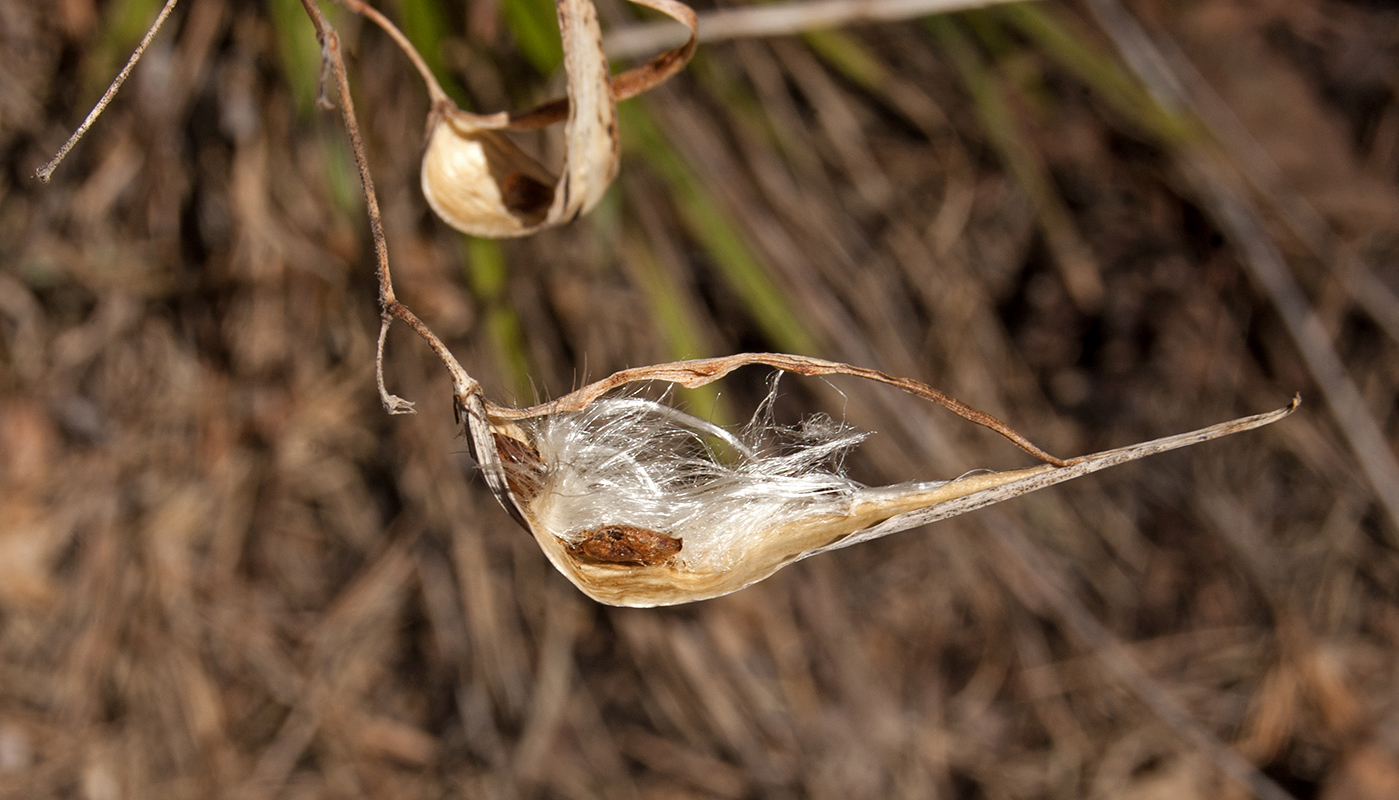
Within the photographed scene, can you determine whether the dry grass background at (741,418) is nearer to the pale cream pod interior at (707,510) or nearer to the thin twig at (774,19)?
the thin twig at (774,19)

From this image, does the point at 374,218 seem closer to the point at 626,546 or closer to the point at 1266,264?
the point at 626,546

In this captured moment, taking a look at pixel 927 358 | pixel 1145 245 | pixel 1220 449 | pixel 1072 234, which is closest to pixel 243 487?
pixel 927 358

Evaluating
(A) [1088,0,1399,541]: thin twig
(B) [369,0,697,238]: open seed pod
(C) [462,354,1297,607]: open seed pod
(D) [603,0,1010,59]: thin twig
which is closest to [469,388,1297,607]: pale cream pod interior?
(C) [462,354,1297,607]: open seed pod

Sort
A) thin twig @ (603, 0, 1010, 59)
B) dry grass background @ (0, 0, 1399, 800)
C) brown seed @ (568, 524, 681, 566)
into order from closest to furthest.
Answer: brown seed @ (568, 524, 681, 566) → thin twig @ (603, 0, 1010, 59) → dry grass background @ (0, 0, 1399, 800)

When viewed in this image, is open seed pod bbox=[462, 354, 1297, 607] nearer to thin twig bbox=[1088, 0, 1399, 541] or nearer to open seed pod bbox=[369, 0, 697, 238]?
open seed pod bbox=[369, 0, 697, 238]

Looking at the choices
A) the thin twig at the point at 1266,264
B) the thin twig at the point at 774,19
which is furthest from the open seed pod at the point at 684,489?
the thin twig at the point at 1266,264

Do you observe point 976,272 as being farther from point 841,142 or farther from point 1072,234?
point 841,142
